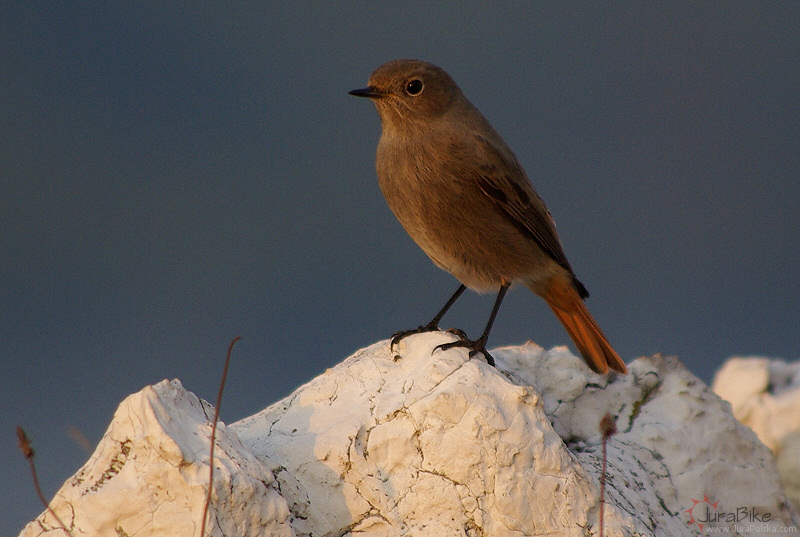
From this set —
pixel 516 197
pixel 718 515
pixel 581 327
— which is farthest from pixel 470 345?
pixel 718 515

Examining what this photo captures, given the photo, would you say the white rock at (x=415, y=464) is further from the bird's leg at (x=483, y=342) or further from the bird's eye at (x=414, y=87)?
the bird's eye at (x=414, y=87)

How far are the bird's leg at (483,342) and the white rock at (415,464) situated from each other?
0.09 m

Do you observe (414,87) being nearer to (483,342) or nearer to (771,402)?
(483,342)

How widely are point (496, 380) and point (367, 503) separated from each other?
816 millimetres

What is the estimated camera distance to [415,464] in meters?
3.46

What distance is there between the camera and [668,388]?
5070 millimetres

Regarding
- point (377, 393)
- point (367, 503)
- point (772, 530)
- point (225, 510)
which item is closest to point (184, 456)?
point (225, 510)

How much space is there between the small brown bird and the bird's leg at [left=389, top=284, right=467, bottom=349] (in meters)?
0.01

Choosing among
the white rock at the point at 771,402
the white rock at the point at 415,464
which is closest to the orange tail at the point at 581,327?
the white rock at the point at 415,464

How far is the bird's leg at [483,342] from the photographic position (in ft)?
13.6

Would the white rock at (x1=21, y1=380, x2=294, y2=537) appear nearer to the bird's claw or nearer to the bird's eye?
the bird's claw

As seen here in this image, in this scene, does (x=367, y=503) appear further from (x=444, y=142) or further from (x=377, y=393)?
(x=444, y=142)

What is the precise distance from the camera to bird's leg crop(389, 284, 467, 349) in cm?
446

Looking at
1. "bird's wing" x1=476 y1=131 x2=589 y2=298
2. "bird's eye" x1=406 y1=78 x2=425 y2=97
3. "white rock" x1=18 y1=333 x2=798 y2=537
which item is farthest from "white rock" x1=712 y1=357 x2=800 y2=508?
"bird's eye" x1=406 y1=78 x2=425 y2=97
